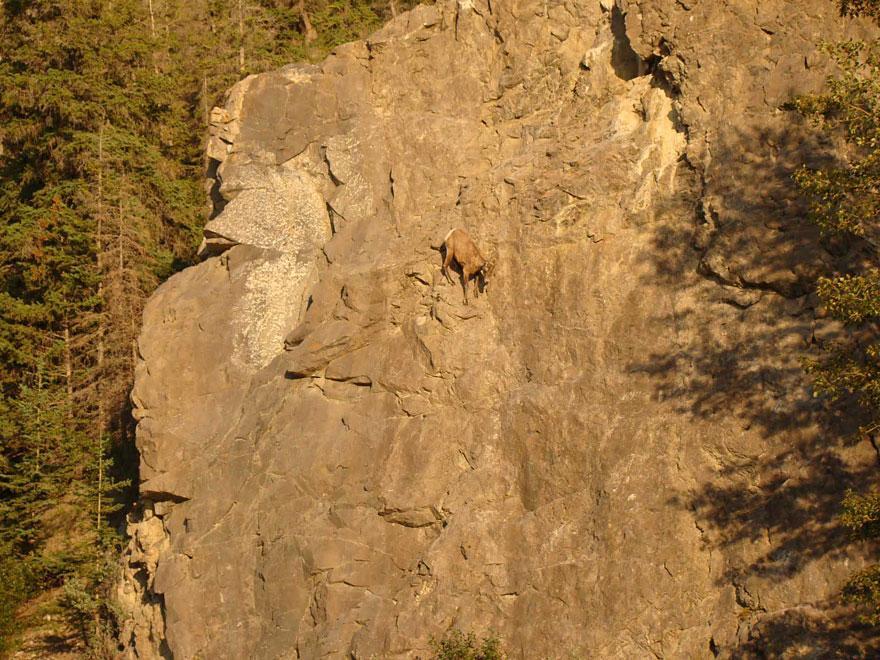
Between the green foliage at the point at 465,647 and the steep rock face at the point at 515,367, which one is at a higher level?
the steep rock face at the point at 515,367

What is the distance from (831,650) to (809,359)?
10.2 feet

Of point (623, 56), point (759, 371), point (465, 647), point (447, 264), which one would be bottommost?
point (465, 647)

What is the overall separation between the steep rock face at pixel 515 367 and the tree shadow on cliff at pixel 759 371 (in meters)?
0.04

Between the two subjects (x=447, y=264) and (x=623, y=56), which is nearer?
(x=447, y=264)

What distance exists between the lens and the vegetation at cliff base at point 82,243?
20688mm

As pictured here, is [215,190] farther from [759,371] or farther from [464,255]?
[759,371]

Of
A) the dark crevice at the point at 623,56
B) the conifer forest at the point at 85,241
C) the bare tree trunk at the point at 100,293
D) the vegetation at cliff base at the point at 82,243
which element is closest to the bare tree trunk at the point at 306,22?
the conifer forest at the point at 85,241

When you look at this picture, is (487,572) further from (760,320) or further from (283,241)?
(283,241)

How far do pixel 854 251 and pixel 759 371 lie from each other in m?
1.87

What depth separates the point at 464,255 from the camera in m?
13.9

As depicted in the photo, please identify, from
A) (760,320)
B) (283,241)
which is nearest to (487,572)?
(760,320)

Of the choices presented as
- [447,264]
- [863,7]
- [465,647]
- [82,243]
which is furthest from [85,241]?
[863,7]

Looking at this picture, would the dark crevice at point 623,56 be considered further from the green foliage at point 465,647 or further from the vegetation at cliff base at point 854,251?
the green foliage at point 465,647

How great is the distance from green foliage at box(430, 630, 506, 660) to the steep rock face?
0.79 ft
